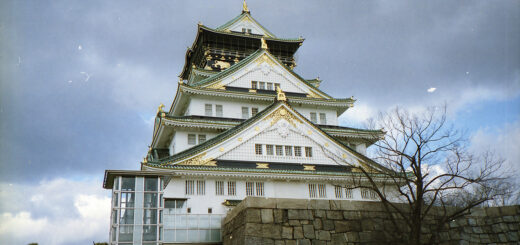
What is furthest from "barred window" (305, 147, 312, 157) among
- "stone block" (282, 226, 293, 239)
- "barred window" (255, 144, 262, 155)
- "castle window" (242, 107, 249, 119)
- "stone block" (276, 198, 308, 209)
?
"stone block" (282, 226, 293, 239)

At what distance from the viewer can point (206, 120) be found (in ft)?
106

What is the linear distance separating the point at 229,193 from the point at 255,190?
172cm

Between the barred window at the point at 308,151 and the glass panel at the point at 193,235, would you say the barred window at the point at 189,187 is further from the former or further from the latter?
the barred window at the point at 308,151

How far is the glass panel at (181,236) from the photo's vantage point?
2077 cm

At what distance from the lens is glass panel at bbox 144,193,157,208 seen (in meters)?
20.1

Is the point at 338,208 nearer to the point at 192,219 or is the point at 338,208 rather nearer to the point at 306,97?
the point at 192,219

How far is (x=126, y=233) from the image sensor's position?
62.7 feet

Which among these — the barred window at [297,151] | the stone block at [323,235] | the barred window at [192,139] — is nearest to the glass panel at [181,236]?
the stone block at [323,235]

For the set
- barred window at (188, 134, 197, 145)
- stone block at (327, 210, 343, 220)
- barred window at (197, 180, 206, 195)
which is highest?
barred window at (188, 134, 197, 145)

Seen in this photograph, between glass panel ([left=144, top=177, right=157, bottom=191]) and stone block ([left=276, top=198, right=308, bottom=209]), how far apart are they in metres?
6.43

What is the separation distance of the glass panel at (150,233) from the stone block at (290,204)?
6.12 m

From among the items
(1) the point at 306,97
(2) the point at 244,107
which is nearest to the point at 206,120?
(2) the point at 244,107

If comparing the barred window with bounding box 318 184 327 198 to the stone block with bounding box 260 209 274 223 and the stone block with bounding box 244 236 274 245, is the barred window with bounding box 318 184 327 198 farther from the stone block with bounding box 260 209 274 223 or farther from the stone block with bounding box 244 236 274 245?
the stone block with bounding box 244 236 274 245

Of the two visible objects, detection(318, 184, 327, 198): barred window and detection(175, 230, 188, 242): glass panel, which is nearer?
detection(175, 230, 188, 242): glass panel
